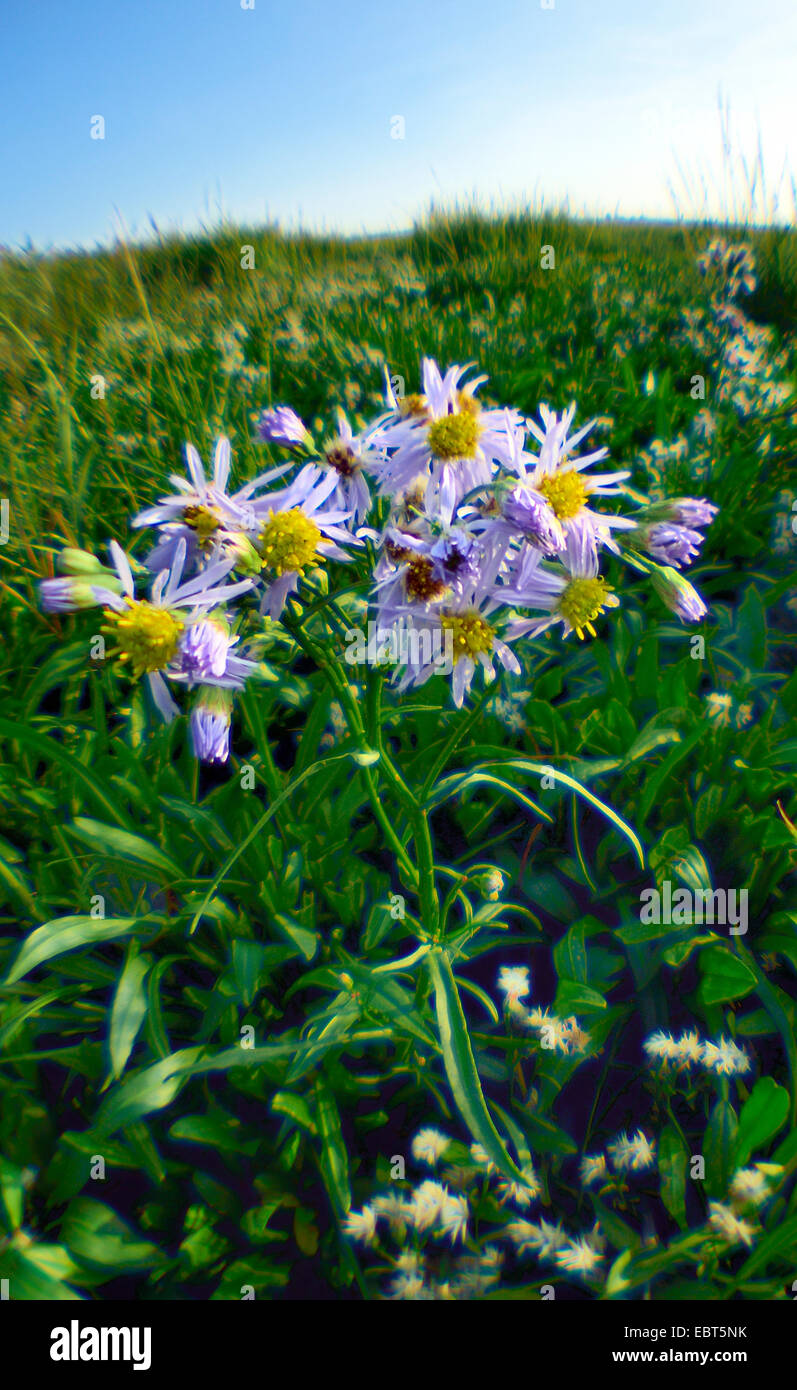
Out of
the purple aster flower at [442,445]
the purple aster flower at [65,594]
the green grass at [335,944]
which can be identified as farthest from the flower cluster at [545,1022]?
the purple aster flower at [65,594]

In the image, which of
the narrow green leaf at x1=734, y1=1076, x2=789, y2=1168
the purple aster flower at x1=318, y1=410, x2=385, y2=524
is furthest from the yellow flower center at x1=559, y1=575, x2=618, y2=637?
the narrow green leaf at x1=734, y1=1076, x2=789, y2=1168

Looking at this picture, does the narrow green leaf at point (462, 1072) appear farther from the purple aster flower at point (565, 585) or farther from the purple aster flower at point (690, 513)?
the purple aster flower at point (690, 513)

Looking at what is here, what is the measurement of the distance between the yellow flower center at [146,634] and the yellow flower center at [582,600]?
60 centimetres

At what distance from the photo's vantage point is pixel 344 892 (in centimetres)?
158

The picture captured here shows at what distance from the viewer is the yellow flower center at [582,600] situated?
1160 mm

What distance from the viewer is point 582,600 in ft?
3.85

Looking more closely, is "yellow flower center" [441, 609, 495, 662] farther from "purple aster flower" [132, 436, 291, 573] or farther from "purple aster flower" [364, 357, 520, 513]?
"purple aster flower" [132, 436, 291, 573]

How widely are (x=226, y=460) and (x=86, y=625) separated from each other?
1377mm

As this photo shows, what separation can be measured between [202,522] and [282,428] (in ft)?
0.79

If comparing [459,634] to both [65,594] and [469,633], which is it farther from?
[65,594]

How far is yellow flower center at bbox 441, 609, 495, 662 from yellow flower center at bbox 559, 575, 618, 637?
13cm

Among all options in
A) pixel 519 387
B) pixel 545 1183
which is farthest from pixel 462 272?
pixel 545 1183

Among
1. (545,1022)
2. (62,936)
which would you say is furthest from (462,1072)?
(62,936)
